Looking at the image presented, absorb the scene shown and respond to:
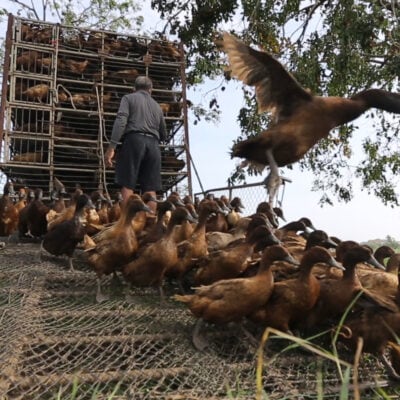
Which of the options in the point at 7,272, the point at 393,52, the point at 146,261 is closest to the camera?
the point at 146,261

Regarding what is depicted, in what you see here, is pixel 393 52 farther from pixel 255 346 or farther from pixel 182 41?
pixel 255 346

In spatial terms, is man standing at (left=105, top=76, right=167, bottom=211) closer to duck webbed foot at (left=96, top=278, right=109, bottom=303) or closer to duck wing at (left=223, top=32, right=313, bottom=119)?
duck wing at (left=223, top=32, right=313, bottom=119)

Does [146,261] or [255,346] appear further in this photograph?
[146,261]

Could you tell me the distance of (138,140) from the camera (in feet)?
25.5

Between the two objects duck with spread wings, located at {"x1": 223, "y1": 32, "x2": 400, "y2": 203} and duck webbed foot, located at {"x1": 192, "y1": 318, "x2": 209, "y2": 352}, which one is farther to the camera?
duck with spread wings, located at {"x1": 223, "y1": 32, "x2": 400, "y2": 203}

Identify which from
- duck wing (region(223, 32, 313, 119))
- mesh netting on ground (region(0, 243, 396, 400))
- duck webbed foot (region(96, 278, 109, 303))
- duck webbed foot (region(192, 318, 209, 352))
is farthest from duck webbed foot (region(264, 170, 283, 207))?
duck webbed foot (region(192, 318, 209, 352))

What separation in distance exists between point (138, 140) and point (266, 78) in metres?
2.24

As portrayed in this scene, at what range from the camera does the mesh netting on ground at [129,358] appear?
2.81 m

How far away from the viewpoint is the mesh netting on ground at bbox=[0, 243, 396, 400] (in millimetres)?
2814

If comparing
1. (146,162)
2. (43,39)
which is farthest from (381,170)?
(43,39)

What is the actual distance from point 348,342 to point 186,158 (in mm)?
6252

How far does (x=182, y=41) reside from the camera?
10.6 metres

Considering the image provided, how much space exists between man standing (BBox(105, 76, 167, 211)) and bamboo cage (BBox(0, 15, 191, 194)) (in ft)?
3.72

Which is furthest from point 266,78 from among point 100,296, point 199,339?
point 199,339
